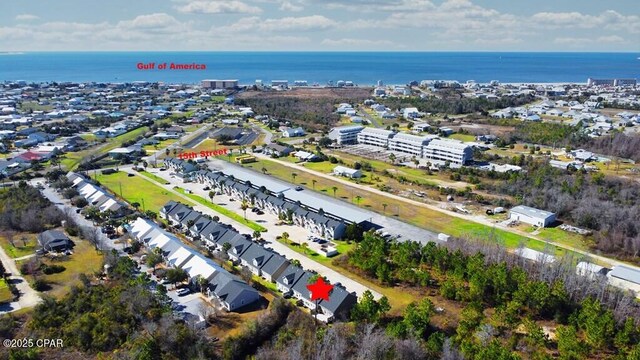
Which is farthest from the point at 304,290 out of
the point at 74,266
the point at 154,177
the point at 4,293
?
the point at 154,177

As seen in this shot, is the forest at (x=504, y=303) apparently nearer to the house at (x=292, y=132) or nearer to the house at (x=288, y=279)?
the house at (x=288, y=279)

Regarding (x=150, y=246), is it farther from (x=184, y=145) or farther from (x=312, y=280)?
(x=184, y=145)

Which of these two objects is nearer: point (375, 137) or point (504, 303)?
point (504, 303)

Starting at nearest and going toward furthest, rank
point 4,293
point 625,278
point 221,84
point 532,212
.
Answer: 1. point 4,293
2. point 625,278
3. point 532,212
4. point 221,84

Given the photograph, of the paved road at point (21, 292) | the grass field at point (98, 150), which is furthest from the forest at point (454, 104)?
the paved road at point (21, 292)

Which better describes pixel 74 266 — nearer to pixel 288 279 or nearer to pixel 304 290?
pixel 288 279

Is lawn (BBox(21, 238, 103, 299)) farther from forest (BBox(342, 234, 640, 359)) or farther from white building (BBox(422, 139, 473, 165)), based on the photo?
white building (BBox(422, 139, 473, 165))

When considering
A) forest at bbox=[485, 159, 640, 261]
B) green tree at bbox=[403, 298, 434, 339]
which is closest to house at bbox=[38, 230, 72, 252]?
green tree at bbox=[403, 298, 434, 339]

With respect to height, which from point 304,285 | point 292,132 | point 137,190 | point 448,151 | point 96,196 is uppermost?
point 448,151
